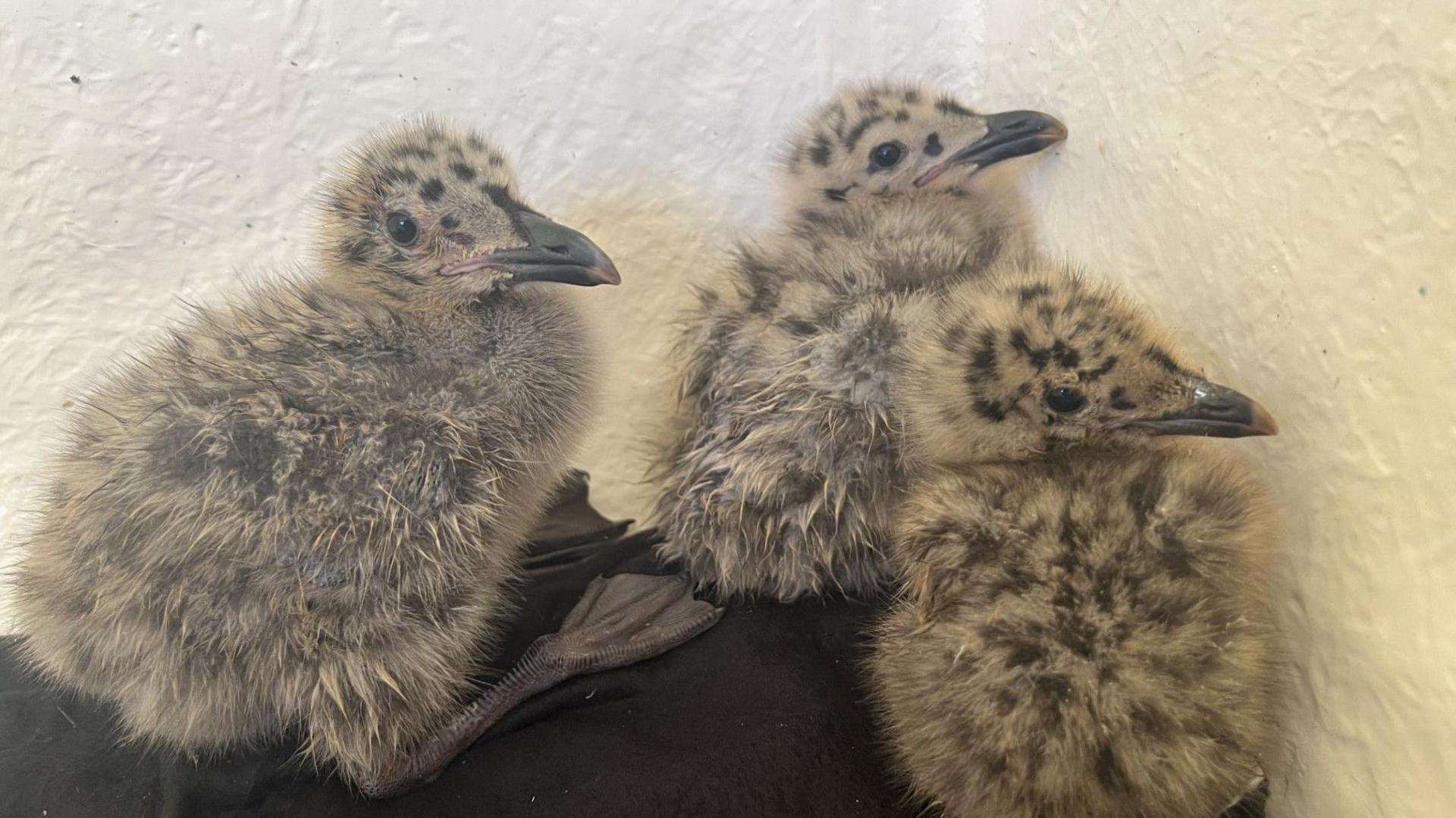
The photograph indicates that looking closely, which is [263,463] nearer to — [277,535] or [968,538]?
[277,535]

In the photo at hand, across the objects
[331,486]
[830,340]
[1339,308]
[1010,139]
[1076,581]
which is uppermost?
[1010,139]

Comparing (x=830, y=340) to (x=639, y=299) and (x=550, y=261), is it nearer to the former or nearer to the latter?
(x=550, y=261)

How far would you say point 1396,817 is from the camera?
0.69 meters

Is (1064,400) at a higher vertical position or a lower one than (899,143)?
lower

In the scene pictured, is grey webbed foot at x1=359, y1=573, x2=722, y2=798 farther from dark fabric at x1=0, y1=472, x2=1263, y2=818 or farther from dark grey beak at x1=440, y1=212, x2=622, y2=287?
dark grey beak at x1=440, y1=212, x2=622, y2=287

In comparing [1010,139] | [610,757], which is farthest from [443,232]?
[1010,139]

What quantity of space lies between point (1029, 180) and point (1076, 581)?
0.75m

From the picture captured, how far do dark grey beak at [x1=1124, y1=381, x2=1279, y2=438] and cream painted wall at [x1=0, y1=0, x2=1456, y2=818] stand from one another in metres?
0.05

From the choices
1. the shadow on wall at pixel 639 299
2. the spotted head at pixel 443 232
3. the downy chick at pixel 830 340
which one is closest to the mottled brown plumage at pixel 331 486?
the spotted head at pixel 443 232

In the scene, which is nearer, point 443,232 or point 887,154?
point 443,232

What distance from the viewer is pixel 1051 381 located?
0.86 metres

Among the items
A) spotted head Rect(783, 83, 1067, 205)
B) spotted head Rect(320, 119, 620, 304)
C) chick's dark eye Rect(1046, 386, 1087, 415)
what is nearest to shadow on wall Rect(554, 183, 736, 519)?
spotted head Rect(783, 83, 1067, 205)

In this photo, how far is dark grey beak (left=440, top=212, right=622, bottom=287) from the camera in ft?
3.40

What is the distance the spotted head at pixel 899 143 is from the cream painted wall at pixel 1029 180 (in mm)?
83
